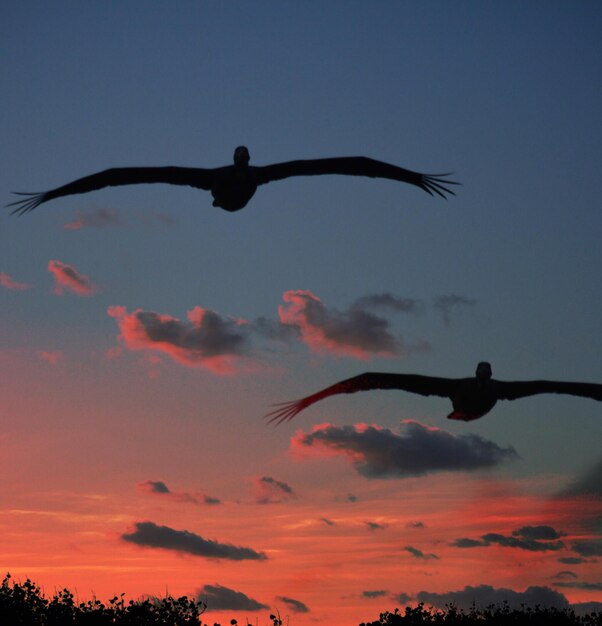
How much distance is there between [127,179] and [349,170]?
199 inches

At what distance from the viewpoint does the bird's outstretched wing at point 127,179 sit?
23219 mm

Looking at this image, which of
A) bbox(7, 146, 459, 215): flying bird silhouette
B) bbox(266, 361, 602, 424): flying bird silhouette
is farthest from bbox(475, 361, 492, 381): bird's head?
bbox(7, 146, 459, 215): flying bird silhouette

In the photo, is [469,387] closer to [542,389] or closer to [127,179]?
[542,389]

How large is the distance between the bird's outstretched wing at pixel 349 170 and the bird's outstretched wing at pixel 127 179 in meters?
1.44

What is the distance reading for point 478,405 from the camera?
23.9 meters

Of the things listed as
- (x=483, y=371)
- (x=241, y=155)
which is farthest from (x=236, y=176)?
(x=483, y=371)

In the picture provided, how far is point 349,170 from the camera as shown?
24.1m

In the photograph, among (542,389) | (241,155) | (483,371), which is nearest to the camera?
(241,155)

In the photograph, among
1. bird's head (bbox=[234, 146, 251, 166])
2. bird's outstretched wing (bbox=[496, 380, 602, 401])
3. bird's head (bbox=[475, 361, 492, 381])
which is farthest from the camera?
bird's outstretched wing (bbox=[496, 380, 602, 401])

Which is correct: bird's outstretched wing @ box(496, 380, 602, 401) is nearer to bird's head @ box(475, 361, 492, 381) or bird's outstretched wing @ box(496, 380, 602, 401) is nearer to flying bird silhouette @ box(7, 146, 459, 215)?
bird's head @ box(475, 361, 492, 381)

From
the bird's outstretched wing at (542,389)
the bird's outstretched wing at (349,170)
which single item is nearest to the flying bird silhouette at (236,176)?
the bird's outstretched wing at (349,170)

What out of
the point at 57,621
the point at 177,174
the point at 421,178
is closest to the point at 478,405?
the point at 421,178

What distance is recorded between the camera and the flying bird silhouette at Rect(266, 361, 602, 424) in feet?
77.9

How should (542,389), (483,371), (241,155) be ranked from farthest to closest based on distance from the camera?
1. (542,389)
2. (483,371)
3. (241,155)
